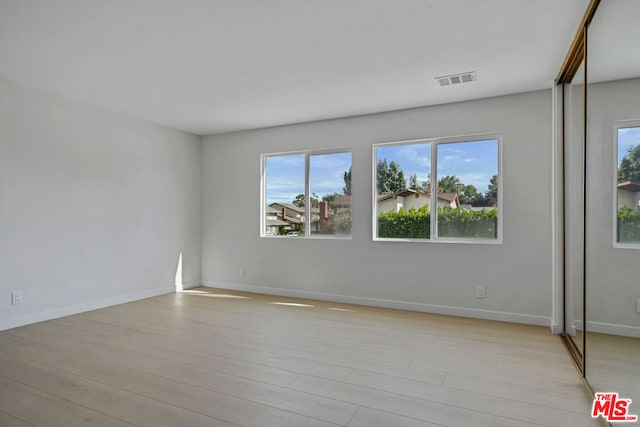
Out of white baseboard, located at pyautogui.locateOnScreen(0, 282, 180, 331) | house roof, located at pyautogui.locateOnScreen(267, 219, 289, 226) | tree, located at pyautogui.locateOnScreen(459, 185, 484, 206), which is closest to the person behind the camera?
white baseboard, located at pyautogui.locateOnScreen(0, 282, 180, 331)

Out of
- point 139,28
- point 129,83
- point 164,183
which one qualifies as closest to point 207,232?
point 164,183

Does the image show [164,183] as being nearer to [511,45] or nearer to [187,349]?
[187,349]

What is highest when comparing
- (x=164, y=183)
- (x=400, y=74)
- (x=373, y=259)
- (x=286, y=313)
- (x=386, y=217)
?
(x=400, y=74)

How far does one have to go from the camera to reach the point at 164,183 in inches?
211

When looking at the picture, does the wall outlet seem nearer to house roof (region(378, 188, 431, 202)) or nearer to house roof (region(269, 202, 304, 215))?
house roof (region(269, 202, 304, 215))

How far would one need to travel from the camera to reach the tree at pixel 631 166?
1641 millimetres

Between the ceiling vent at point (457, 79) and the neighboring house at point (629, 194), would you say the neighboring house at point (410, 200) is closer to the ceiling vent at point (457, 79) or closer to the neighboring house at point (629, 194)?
the ceiling vent at point (457, 79)

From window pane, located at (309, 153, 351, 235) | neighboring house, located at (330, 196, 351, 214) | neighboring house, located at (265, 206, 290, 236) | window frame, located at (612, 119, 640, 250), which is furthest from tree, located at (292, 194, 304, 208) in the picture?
window frame, located at (612, 119, 640, 250)

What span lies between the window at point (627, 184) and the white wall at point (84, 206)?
5008 millimetres

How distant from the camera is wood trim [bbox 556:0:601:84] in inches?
89.7

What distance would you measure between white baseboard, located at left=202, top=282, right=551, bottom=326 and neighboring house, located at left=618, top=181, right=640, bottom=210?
2.43 m

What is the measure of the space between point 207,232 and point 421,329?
12.5ft

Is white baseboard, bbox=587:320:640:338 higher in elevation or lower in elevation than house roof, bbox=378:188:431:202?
lower

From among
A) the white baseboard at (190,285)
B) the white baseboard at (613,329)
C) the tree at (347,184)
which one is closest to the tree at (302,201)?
the tree at (347,184)
